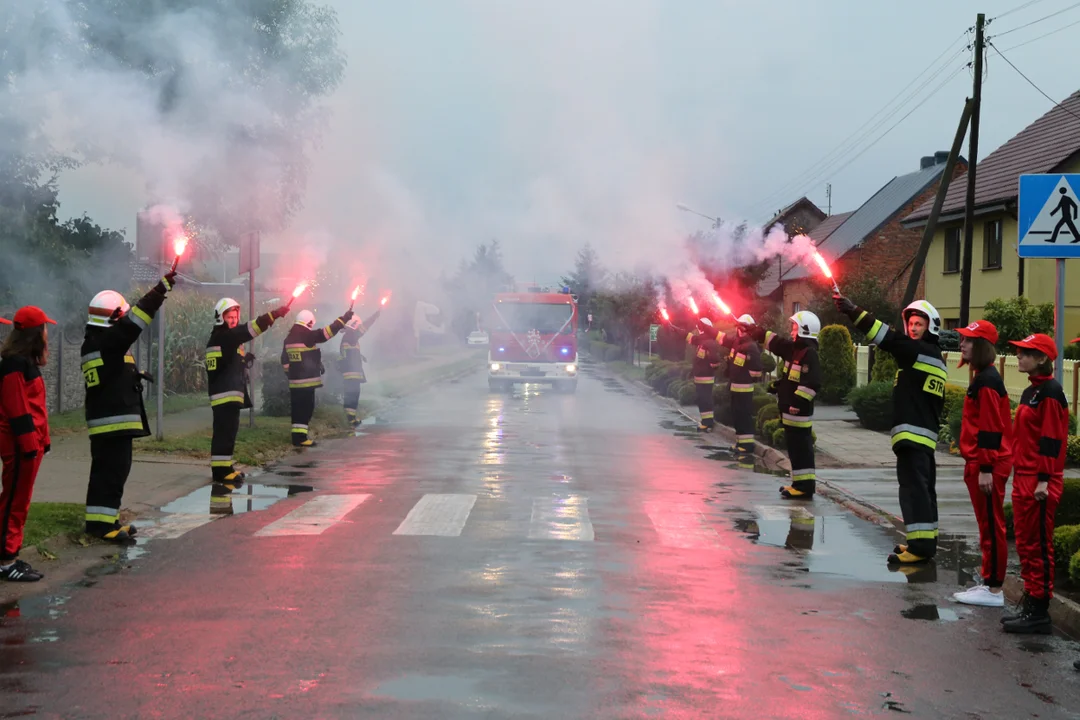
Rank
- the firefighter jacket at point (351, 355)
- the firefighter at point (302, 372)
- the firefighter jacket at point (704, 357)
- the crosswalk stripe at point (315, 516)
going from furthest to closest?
the firefighter jacket at point (351, 355)
the firefighter jacket at point (704, 357)
the firefighter at point (302, 372)
the crosswalk stripe at point (315, 516)

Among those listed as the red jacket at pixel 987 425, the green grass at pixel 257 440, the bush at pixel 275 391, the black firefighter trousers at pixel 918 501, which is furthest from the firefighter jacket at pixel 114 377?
the bush at pixel 275 391

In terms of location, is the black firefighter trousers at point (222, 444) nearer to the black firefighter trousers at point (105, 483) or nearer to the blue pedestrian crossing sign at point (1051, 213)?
the black firefighter trousers at point (105, 483)

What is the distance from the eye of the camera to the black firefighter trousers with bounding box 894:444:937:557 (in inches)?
356

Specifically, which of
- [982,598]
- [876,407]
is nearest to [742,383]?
[876,407]

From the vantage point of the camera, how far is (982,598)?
766 centimetres

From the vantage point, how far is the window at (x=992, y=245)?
32719mm

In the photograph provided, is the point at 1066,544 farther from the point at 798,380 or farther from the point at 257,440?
the point at 257,440

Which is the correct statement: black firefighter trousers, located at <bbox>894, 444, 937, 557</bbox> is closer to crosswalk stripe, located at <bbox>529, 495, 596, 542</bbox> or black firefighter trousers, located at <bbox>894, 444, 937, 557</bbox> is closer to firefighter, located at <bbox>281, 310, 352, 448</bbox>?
crosswalk stripe, located at <bbox>529, 495, 596, 542</bbox>

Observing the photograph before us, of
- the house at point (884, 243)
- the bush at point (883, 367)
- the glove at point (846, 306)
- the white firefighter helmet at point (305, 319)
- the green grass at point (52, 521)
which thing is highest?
the house at point (884, 243)

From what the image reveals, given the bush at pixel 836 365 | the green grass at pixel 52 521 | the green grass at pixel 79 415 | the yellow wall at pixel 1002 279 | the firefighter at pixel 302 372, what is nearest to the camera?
the green grass at pixel 52 521

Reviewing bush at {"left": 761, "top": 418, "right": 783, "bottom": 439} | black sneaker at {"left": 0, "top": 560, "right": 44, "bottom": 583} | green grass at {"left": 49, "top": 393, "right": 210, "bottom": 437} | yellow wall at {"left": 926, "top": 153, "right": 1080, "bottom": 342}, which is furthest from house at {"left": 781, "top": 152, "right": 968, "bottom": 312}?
black sneaker at {"left": 0, "top": 560, "right": 44, "bottom": 583}

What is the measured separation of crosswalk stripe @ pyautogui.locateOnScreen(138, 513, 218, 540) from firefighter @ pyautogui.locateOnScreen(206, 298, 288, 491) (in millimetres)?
2047

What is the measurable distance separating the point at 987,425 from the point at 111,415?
6.48m

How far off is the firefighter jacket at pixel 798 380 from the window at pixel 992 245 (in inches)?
861
